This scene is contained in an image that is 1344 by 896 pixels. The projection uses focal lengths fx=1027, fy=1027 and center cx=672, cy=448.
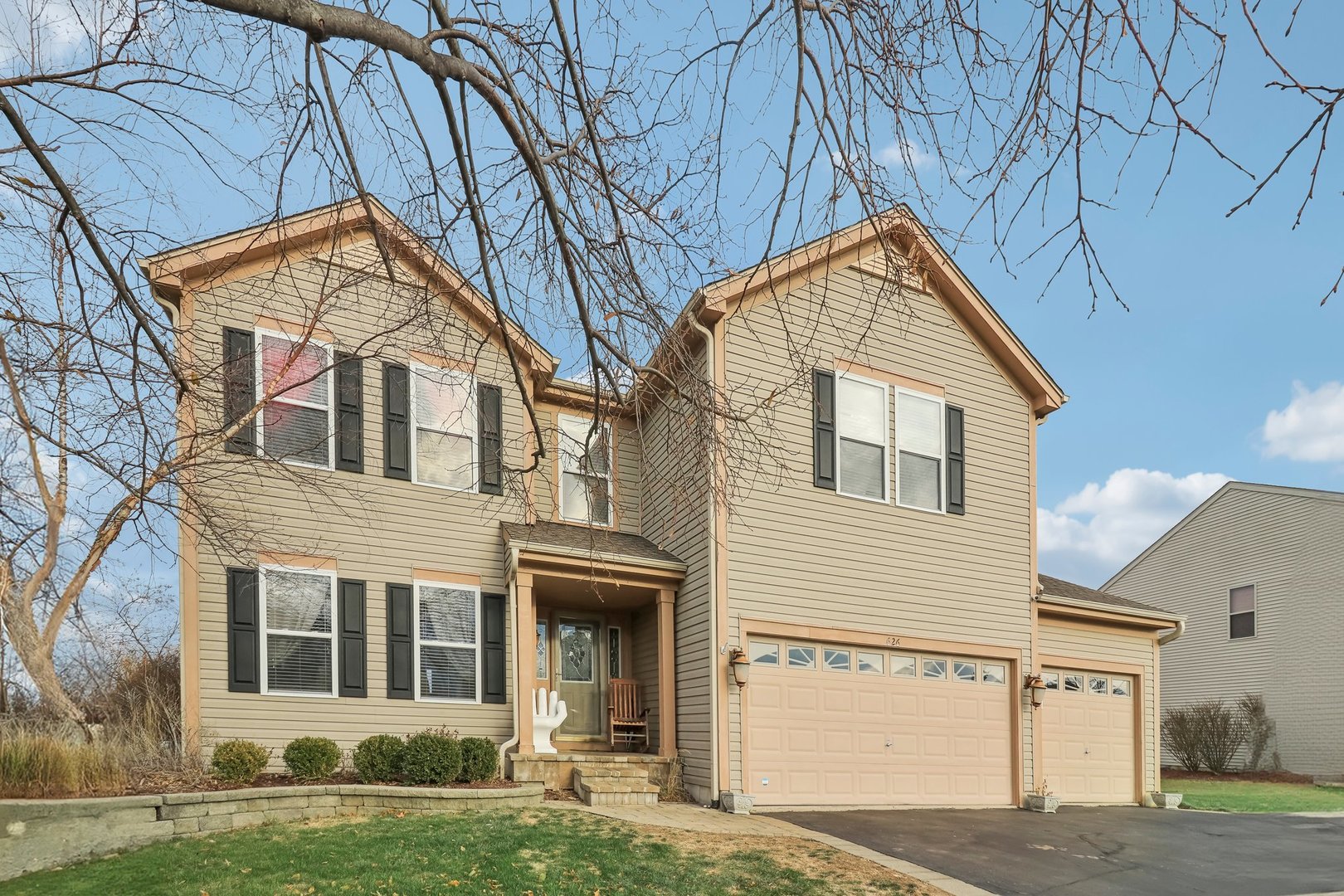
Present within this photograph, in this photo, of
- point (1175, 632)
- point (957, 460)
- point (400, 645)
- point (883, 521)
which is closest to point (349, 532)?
point (400, 645)

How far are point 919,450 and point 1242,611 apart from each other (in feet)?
51.0

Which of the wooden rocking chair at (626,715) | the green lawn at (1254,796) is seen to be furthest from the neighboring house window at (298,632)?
the green lawn at (1254,796)

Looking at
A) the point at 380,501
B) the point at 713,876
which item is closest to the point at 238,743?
the point at 380,501

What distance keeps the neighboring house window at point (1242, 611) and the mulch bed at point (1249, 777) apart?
10.9ft

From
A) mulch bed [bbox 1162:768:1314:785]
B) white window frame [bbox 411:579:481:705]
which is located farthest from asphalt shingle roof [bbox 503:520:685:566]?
mulch bed [bbox 1162:768:1314:785]

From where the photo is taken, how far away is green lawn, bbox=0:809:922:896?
816 centimetres

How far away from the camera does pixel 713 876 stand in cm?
877

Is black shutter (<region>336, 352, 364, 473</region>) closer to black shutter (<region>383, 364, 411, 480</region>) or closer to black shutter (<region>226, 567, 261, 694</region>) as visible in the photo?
black shutter (<region>383, 364, 411, 480</region>)

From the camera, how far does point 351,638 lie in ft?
42.1

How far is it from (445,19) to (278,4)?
0.71 meters

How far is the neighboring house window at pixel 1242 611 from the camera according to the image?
25.6 metres

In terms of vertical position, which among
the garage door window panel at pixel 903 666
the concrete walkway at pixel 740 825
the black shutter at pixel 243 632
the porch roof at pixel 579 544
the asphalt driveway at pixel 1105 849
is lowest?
the asphalt driveway at pixel 1105 849

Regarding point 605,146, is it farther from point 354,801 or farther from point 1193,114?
point 354,801

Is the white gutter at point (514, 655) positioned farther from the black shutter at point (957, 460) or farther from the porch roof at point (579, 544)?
the black shutter at point (957, 460)
